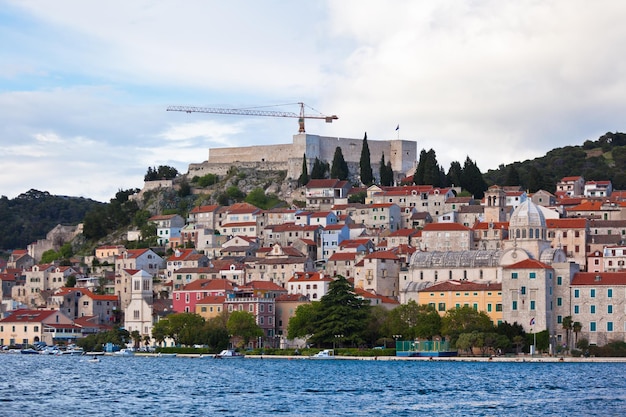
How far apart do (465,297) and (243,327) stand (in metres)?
15.0

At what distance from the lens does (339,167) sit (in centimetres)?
12556

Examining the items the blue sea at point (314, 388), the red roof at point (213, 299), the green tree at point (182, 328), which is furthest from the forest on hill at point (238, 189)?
the blue sea at point (314, 388)

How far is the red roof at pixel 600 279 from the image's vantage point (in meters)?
83.0

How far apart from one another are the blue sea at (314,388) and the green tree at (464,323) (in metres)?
3.31

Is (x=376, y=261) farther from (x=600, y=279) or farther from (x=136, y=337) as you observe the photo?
(x=600, y=279)

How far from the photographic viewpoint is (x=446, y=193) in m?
114

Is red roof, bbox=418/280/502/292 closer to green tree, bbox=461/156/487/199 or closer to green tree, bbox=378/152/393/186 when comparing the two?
green tree, bbox=461/156/487/199

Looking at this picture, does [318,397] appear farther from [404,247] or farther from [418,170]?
[418,170]

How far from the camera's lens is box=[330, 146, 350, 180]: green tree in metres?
125

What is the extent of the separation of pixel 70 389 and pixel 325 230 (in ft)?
178

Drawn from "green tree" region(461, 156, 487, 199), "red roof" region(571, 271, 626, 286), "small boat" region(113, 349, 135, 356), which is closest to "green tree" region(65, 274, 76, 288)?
"small boat" region(113, 349, 135, 356)

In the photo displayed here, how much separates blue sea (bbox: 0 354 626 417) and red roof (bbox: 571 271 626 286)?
24.4 ft

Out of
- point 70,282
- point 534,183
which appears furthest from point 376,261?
point 70,282

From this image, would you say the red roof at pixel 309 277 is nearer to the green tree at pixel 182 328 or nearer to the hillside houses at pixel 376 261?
the hillside houses at pixel 376 261
